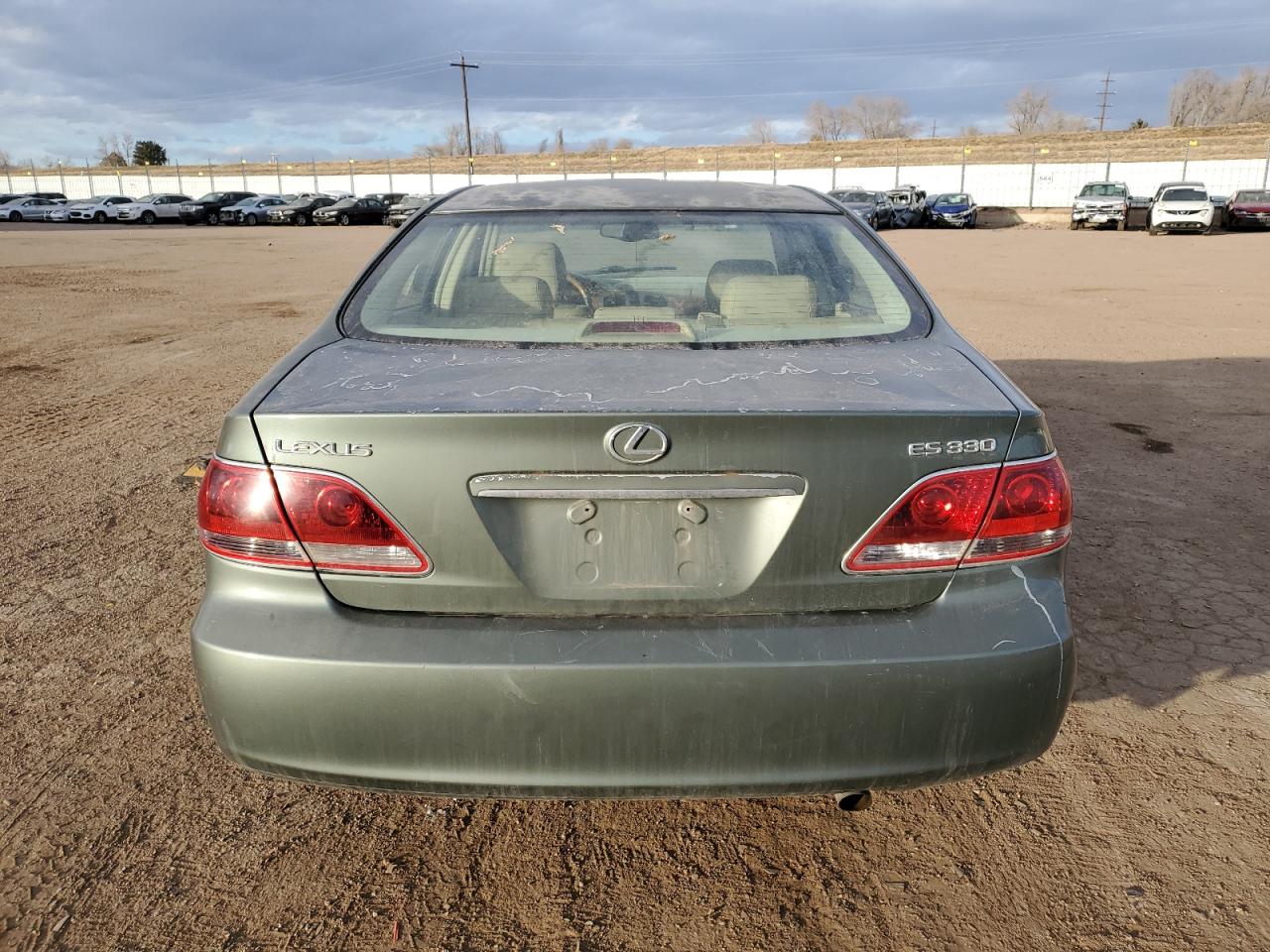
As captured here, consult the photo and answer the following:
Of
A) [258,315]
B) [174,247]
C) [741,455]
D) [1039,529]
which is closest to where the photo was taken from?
[741,455]

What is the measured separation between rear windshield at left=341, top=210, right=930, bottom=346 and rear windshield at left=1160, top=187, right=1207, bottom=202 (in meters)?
33.7

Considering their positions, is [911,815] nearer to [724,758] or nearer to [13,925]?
[724,758]

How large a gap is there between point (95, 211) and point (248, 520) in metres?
57.9

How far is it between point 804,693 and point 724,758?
21 centimetres

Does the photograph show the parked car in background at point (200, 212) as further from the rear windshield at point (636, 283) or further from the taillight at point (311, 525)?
the taillight at point (311, 525)

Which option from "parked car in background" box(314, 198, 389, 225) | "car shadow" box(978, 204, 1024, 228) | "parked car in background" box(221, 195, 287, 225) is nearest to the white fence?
"car shadow" box(978, 204, 1024, 228)

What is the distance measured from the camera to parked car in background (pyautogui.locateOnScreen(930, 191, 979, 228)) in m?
40.0

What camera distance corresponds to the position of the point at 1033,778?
8.92 ft

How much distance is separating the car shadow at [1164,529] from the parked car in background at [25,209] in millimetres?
57983

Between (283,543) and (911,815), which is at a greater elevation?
(283,543)

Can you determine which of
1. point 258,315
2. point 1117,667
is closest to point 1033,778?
point 1117,667

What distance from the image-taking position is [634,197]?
3.17m

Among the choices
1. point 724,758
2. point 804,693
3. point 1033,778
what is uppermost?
point 804,693

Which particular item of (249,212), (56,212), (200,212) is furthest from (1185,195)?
(56,212)
